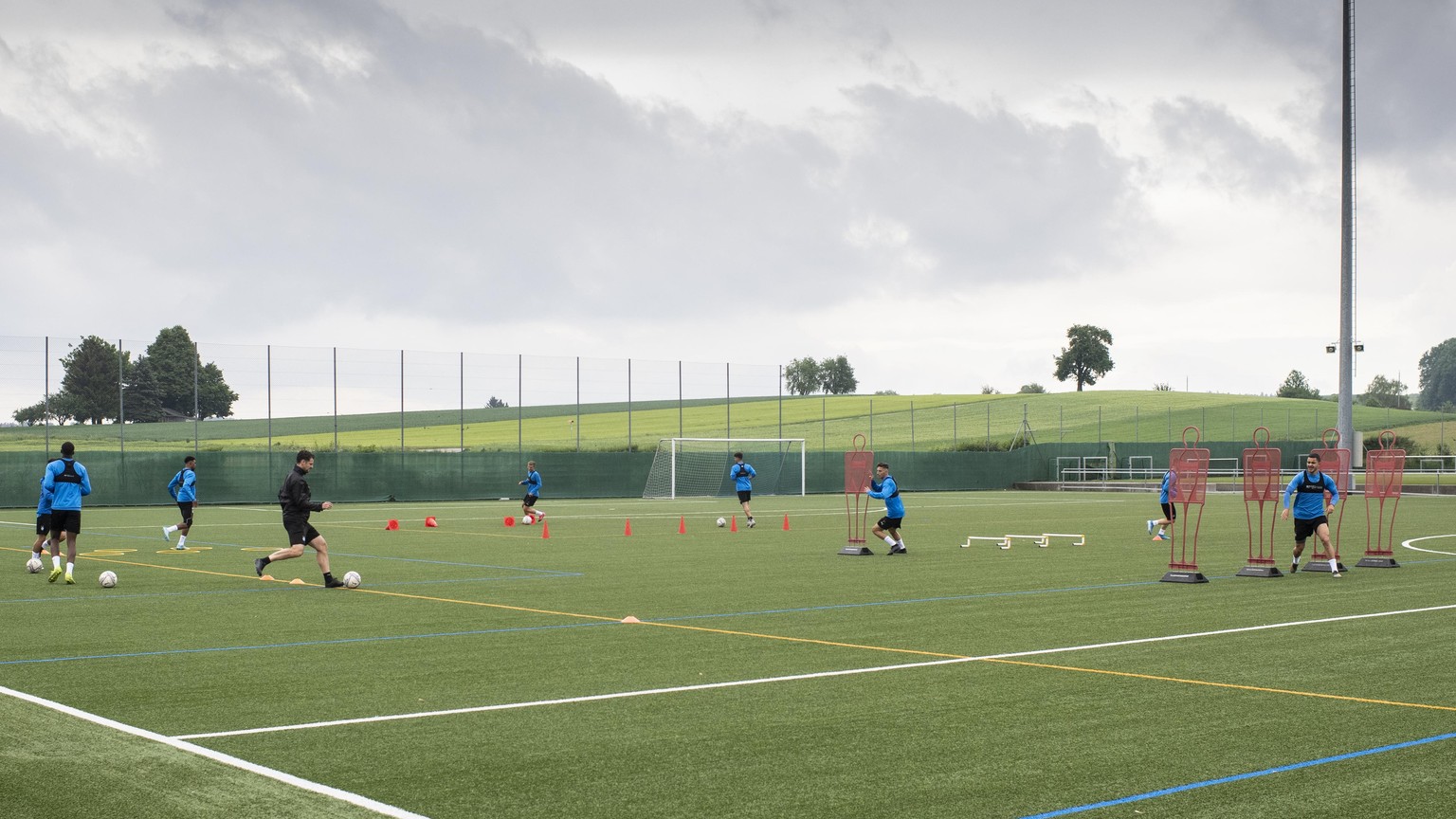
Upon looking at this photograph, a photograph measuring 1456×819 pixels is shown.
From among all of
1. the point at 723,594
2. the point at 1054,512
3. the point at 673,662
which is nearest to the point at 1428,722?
the point at 673,662

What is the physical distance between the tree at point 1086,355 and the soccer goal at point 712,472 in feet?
314

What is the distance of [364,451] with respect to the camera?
175 ft

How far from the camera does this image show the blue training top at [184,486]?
24.6 meters

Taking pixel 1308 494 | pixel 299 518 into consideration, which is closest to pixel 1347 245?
pixel 1308 494

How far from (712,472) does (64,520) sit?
42058mm

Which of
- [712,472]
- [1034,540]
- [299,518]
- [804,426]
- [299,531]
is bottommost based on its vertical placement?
[1034,540]

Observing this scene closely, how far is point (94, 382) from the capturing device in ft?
175

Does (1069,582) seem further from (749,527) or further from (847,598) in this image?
(749,527)

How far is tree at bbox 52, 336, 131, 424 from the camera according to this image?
51.5 metres

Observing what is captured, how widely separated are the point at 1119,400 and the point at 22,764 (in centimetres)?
10728

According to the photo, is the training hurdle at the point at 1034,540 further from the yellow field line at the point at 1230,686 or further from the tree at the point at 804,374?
the tree at the point at 804,374

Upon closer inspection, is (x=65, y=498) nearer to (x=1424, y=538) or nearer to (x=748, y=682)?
(x=748, y=682)

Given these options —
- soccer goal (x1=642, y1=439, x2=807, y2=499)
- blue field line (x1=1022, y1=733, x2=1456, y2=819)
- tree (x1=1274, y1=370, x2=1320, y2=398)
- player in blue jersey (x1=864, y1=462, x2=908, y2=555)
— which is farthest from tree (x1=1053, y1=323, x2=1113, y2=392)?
blue field line (x1=1022, y1=733, x2=1456, y2=819)

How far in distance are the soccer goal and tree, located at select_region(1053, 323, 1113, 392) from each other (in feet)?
314
